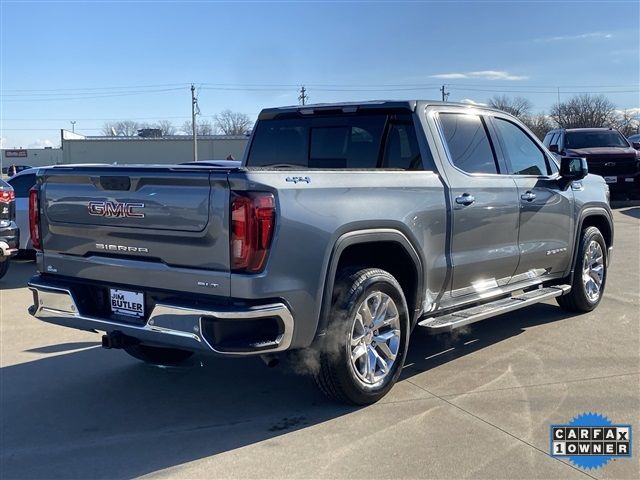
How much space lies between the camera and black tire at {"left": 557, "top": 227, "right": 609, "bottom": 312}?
6.62m

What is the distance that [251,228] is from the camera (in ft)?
11.5

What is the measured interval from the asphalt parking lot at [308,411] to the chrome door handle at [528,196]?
1.31 m

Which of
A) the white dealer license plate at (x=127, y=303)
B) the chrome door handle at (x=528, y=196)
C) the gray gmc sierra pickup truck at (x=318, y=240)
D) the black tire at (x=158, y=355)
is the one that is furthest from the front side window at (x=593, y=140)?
Result: the white dealer license plate at (x=127, y=303)

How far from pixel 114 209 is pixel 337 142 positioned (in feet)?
7.00

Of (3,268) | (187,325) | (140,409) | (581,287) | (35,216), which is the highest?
(35,216)

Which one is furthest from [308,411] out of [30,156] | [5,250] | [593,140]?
[30,156]

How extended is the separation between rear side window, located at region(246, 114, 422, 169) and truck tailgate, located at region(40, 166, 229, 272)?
6.32 ft

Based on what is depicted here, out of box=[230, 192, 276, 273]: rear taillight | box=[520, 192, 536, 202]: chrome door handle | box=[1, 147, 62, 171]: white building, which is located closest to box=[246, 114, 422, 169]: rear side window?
box=[520, 192, 536, 202]: chrome door handle

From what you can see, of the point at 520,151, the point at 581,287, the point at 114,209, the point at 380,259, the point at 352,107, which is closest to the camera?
the point at 114,209

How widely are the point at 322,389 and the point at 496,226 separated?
214 cm

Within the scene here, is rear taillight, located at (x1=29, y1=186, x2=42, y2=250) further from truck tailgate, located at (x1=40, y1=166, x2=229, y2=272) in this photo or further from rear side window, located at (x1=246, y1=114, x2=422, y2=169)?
rear side window, located at (x1=246, y1=114, x2=422, y2=169)

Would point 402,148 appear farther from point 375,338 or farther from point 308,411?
point 308,411

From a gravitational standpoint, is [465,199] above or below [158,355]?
above

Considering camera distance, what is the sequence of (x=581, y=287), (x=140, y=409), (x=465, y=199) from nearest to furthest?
(x=140, y=409) < (x=465, y=199) < (x=581, y=287)
